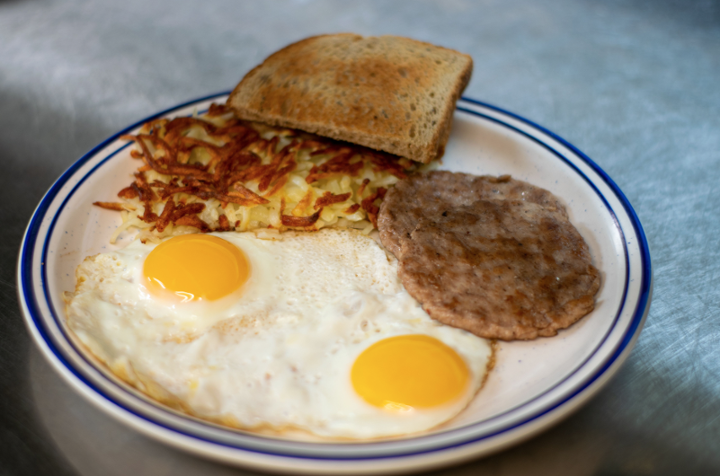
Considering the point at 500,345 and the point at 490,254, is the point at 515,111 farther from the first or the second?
the point at 500,345

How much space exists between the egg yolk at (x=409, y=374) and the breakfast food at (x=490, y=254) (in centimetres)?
20

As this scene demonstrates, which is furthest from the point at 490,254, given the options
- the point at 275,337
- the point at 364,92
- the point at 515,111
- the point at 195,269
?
the point at 515,111

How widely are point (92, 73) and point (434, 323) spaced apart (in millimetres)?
3455

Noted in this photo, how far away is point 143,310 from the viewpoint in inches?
77.3

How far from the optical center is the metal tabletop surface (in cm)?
174

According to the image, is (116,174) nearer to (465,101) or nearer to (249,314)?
(249,314)

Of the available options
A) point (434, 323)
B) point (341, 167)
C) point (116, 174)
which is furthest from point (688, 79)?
point (116, 174)

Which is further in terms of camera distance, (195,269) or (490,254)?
(490,254)

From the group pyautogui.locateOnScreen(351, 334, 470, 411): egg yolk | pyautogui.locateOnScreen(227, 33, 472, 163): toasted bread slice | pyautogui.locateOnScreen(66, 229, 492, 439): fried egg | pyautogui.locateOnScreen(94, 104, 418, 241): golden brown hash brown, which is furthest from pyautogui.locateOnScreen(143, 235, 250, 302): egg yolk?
pyautogui.locateOnScreen(227, 33, 472, 163): toasted bread slice

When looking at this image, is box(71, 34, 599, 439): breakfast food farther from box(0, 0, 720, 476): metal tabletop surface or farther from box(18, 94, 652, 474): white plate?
box(0, 0, 720, 476): metal tabletop surface

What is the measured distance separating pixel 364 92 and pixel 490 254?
109cm

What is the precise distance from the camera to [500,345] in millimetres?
1940

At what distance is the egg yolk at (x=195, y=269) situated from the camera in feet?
6.53

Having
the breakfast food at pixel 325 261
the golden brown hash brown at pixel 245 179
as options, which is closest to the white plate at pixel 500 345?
the breakfast food at pixel 325 261
